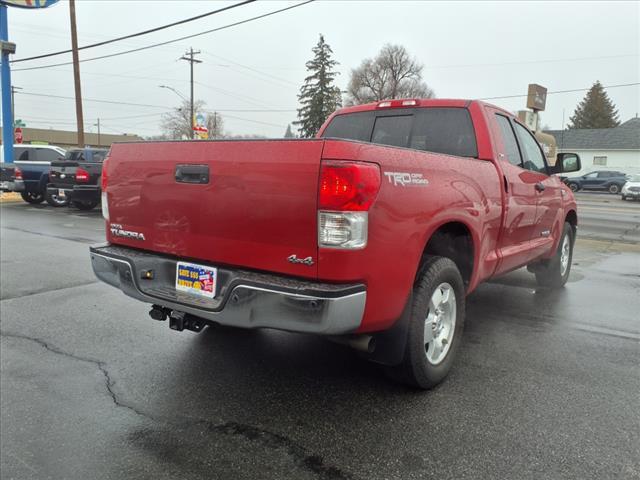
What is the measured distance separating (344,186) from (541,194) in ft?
10.5

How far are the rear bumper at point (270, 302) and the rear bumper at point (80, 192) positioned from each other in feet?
41.2

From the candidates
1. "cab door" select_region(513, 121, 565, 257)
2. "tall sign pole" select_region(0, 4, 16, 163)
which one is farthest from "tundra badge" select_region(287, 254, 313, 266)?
"tall sign pole" select_region(0, 4, 16, 163)

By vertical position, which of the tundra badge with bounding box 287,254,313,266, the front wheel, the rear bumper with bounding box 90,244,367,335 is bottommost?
the front wheel

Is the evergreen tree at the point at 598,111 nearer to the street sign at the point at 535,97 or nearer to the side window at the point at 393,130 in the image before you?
the street sign at the point at 535,97

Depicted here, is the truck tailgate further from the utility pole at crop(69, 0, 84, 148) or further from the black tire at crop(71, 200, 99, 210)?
the utility pole at crop(69, 0, 84, 148)

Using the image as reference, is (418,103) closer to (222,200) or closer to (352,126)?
(352,126)

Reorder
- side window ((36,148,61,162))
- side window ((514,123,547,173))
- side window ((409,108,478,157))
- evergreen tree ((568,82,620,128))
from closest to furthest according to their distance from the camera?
side window ((409,108,478,157)) → side window ((514,123,547,173)) → side window ((36,148,61,162)) → evergreen tree ((568,82,620,128))

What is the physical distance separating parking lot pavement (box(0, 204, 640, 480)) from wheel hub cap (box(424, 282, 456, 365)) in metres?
0.24

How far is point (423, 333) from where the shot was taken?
3006 millimetres

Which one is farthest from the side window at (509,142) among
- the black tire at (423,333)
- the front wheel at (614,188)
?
the front wheel at (614,188)

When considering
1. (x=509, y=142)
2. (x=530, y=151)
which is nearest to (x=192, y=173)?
(x=509, y=142)

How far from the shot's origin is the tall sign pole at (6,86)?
18.6 meters

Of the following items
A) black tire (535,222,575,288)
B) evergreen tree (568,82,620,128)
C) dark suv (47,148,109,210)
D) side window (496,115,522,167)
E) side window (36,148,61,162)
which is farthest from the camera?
evergreen tree (568,82,620,128)

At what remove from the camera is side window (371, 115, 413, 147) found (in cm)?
428
